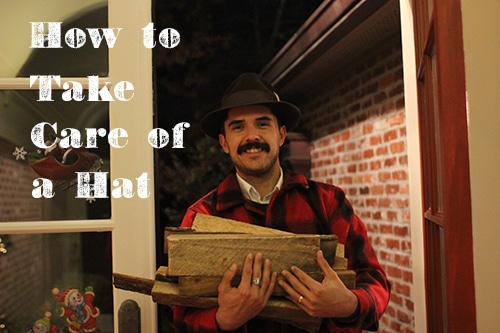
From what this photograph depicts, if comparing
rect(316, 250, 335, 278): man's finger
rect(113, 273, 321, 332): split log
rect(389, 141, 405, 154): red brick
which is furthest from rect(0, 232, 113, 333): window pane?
rect(389, 141, 405, 154): red brick

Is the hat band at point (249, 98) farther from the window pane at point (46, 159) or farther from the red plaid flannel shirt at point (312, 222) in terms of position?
the window pane at point (46, 159)

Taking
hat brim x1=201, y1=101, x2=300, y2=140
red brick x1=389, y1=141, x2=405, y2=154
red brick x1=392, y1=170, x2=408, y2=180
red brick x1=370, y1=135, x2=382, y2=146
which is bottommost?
red brick x1=392, y1=170, x2=408, y2=180

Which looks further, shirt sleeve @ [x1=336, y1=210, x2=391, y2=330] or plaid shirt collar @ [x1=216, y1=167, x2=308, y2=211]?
plaid shirt collar @ [x1=216, y1=167, x2=308, y2=211]

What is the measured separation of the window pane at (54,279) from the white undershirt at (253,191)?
1.67 ft

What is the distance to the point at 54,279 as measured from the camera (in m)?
1.93

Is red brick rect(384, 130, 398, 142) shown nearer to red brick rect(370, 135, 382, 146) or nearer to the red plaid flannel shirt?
red brick rect(370, 135, 382, 146)

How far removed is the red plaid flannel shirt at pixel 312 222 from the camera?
5.55 feet

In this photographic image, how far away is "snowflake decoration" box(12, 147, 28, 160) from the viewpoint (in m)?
1.93

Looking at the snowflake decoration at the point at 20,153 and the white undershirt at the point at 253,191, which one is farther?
the snowflake decoration at the point at 20,153

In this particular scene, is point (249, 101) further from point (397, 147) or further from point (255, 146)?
point (397, 147)

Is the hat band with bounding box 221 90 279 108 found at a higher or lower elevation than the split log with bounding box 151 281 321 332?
higher

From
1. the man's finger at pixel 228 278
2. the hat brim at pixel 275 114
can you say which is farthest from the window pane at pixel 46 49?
the man's finger at pixel 228 278

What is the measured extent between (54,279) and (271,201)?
0.80 m

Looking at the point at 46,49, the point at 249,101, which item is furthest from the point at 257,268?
the point at 46,49
